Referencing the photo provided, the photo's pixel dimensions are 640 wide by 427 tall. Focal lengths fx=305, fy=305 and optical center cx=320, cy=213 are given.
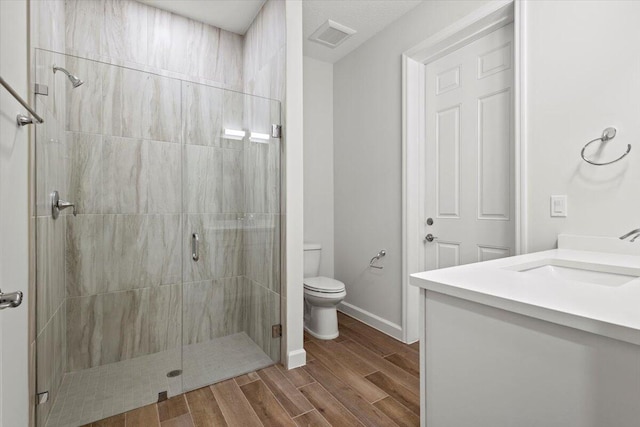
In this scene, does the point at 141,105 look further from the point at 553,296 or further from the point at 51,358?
the point at 553,296

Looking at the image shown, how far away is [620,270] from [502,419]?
2.73ft

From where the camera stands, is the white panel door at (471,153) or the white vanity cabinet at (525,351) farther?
the white panel door at (471,153)

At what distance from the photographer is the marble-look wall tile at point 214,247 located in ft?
6.54

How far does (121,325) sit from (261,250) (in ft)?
3.24

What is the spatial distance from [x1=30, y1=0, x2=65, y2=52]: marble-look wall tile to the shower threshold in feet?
5.82

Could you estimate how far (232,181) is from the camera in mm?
2125

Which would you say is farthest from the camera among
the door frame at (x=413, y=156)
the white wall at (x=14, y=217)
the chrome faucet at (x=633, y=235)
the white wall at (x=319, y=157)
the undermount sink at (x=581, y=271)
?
the white wall at (x=319, y=157)

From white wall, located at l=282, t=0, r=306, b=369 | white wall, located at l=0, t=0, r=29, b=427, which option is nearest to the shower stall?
white wall, located at l=282, t=0, r=306, b=369

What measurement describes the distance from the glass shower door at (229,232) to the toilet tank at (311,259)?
689 millimetres

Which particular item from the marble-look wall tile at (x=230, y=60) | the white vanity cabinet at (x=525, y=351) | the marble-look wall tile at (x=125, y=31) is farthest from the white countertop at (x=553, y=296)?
the marble-look wall tile at (x=125, y=31)

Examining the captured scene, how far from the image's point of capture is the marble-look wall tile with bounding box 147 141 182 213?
199cm

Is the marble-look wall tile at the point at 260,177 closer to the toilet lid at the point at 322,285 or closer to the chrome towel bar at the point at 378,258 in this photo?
the toilet lid at the point at 322,285

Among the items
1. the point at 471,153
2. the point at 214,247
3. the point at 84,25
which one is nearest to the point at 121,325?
the point at 214,247

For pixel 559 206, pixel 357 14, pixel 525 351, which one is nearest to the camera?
pixel 525 351
